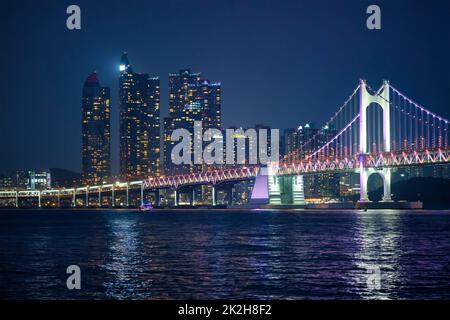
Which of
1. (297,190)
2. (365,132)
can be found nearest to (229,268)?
(365,132)

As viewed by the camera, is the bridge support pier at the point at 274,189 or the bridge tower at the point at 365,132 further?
the bridge support pier at the point at 274,189

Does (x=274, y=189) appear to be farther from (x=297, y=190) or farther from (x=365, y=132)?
(x=365, y=132)

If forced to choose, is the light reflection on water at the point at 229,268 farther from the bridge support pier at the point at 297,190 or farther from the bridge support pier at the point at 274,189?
the bridge support pier at the point at 297,190

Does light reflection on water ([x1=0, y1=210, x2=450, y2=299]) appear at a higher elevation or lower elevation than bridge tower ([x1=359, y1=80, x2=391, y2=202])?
lower

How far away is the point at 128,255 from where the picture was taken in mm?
34094

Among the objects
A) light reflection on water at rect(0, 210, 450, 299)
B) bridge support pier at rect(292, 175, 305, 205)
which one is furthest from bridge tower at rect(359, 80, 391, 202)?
light reflection on water at rect(0, 210, 450, 299)

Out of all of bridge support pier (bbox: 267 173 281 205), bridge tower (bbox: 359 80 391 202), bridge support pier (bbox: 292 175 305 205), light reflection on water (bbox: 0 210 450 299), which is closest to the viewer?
light reflection on water (bbox: 0 210 450 299)

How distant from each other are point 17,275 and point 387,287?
1227 centimetres

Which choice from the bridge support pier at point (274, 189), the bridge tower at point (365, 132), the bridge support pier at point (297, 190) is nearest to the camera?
the bridge tower at point (365, 132)

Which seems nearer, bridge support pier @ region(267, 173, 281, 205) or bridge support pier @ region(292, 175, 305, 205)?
bridge support pier @ region(267, 173, 281, 205)

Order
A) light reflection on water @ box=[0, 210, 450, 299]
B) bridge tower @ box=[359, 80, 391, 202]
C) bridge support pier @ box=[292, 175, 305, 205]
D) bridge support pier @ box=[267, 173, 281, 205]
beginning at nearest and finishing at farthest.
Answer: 1. light reflection on water @ box=[0, 210, 450, 299]
2. bridge tower @ box=[359, 80, 391, 202]
3. bridge support pier @ box=[267, 173, 281, 205]
4. bridge support pier @ box=[292, 175, 305, 205]

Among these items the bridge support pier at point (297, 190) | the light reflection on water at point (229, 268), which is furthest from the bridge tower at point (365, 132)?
the light reflection on water at point (229, 268)

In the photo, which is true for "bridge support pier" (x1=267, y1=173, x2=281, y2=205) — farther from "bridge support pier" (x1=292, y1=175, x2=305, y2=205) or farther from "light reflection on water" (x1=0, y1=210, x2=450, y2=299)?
"light reflection on water" (x1=0, y1=210, x2=450, y2=299)

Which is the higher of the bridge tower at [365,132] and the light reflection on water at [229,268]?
the bridge tower at [365,132]
